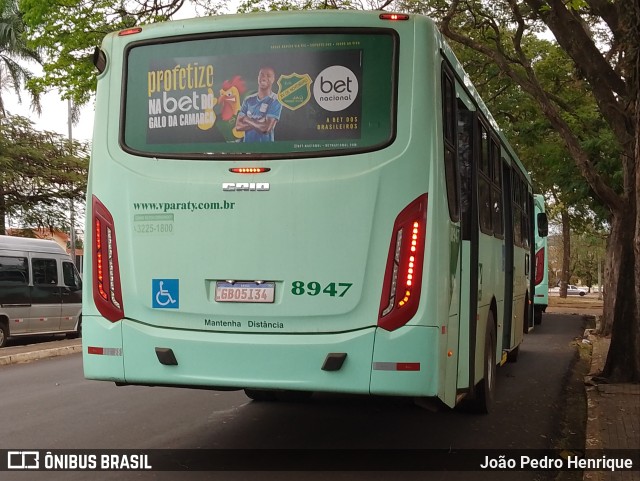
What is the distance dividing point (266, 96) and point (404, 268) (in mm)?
1604

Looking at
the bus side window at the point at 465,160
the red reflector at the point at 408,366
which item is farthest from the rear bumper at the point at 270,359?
the bus side window at the point at 465,160

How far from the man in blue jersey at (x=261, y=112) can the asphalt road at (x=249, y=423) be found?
242 cm

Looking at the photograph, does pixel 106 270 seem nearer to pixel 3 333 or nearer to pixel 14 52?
pixel 3 333

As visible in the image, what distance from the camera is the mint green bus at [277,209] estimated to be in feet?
19.6

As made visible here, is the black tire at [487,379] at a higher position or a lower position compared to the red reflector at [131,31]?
lower

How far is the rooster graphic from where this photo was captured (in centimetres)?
633

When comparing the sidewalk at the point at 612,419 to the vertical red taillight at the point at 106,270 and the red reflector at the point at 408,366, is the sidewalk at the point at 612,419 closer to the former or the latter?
the red reflector at the point at 408,366

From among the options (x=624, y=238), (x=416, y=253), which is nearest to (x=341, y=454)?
(x=416, y=253)

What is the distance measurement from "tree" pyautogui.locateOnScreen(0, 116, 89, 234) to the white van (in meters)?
8.57

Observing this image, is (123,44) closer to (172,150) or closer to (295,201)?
(172,150)

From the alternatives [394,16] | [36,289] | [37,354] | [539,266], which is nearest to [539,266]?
[539,266]

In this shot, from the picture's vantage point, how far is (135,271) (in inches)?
251

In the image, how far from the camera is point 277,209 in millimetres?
6164

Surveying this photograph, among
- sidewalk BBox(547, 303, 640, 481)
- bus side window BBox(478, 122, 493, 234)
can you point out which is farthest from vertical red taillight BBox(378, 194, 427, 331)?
bus side window BBox(478, 122, 493, 234)
